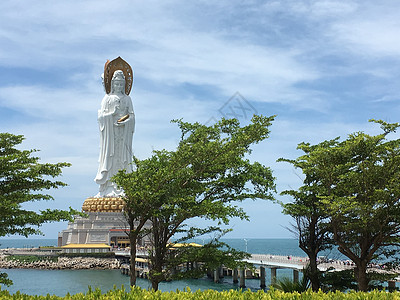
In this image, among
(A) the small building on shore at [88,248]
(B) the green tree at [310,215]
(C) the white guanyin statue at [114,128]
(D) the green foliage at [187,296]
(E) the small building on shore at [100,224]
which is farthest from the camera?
(C) the white guanyin statue at [114,128]

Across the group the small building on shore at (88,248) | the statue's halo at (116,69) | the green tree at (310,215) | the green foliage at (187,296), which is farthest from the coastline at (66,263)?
the green foliage at (187,296)

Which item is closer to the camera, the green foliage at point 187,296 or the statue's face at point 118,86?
the green foliage at point 187,296

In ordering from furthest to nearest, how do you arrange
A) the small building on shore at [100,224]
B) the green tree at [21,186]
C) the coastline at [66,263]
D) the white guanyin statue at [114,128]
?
the white guanyin statue at [114,128] → the small building on shore at [100,224] → the coastline at [66,263] → the green tree at [21,186]

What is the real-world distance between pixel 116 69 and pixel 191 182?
34.4 meters

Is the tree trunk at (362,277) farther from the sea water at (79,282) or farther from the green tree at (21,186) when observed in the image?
the sea water at (79,282)

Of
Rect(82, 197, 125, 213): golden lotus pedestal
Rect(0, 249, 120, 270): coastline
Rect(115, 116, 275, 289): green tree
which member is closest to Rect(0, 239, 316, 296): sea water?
Rect(0, 249, 120, 270): coastline

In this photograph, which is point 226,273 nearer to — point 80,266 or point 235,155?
point 80,266

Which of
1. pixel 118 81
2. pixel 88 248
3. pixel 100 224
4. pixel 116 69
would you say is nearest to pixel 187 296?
pixel 88 248

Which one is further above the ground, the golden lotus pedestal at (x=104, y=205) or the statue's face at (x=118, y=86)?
the statue's face at (x=118, y=86)

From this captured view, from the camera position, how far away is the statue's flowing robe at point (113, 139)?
4481 cm

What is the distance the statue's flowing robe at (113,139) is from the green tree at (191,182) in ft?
97.6

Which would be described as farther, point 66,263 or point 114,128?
point 114,128

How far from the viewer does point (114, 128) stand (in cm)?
4509

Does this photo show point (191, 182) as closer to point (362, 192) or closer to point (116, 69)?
point (362, 192)
